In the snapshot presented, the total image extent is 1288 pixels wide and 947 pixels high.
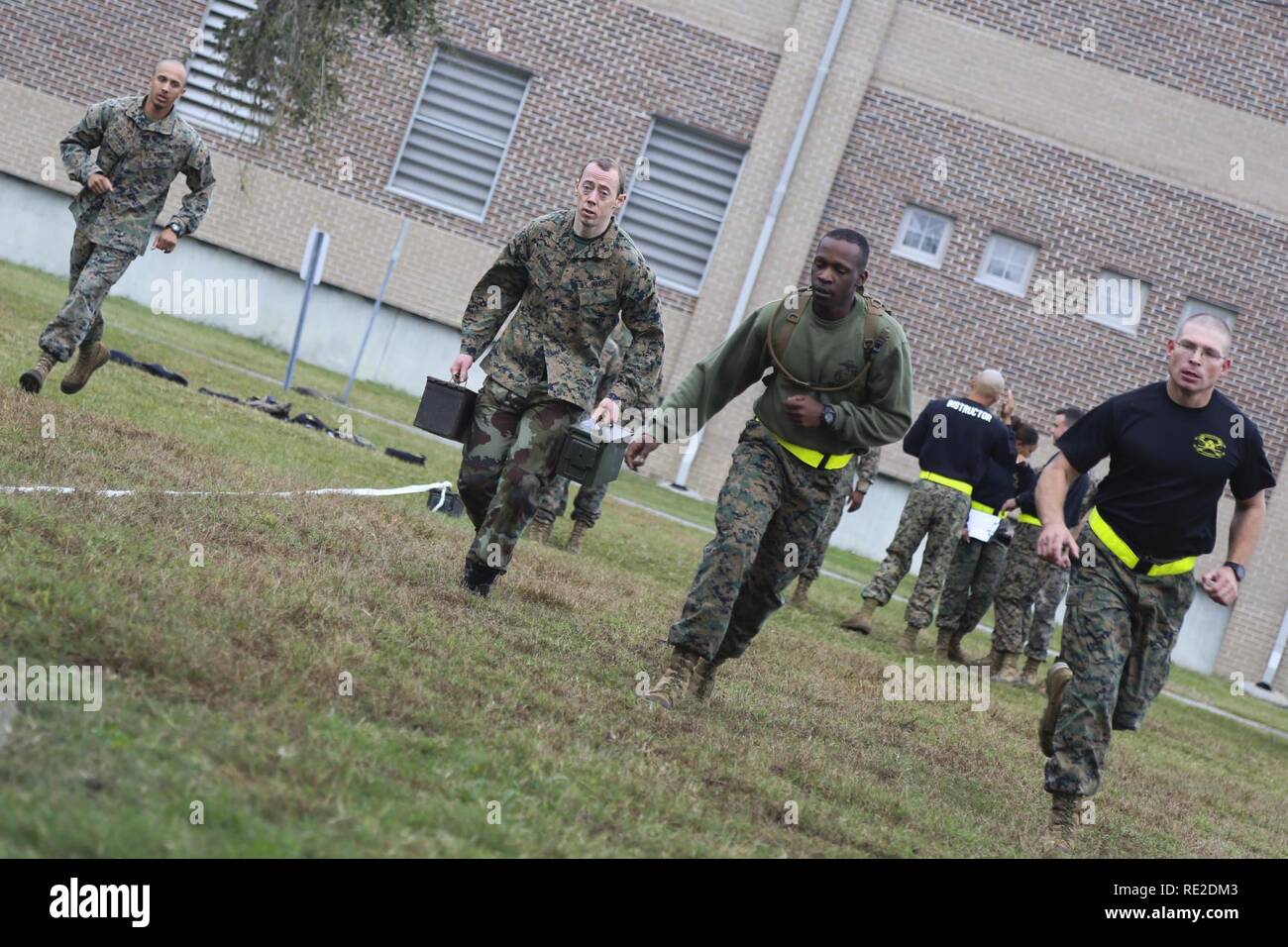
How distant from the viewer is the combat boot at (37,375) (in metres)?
10.6

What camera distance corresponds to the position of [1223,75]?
24562 millimetres

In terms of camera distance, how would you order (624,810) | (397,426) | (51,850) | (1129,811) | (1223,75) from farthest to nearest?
(1223,75), (397,426), (1129,811), (624,810), (51,850)

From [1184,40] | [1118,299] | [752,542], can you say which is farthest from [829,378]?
[1184,40]

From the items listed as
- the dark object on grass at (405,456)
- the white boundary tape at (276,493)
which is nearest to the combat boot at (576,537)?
the white boundary tape at (276,493)

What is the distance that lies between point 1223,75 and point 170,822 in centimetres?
2403

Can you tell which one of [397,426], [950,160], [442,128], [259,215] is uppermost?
[950,160]

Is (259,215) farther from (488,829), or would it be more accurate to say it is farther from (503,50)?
(488,829)

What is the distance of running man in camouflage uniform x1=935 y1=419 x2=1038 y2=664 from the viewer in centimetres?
1358

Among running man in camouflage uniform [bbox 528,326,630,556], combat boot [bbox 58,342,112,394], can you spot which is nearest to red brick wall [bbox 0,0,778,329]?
running man in camouflage uniform [bbox 528,326,630,556]

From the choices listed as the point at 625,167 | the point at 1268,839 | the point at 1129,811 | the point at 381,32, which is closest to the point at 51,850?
the point at 1129,811

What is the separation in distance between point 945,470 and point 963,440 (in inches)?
11.5

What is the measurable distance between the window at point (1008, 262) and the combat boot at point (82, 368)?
16587 millimetres

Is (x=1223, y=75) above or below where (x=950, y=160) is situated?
above

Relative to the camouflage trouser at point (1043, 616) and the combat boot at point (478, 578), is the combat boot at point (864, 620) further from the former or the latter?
the combat boot at point (478, 578)
